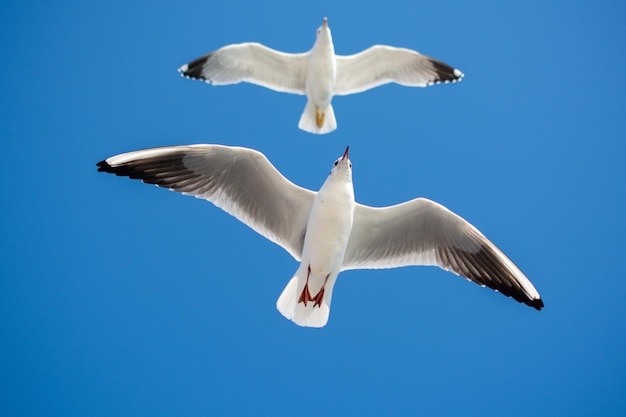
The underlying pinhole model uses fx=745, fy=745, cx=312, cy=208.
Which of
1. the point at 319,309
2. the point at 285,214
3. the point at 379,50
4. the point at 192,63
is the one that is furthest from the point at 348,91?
the point at 319,309

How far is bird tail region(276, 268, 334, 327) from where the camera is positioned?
14.4ft

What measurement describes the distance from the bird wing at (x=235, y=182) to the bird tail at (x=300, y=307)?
0.88 ft

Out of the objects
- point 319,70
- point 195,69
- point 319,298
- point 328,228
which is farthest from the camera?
point 195,69

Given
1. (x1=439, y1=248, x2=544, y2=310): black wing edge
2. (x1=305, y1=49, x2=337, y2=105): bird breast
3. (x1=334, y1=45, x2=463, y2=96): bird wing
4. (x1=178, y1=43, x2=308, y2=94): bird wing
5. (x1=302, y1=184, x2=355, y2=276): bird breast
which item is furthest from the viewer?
(x1=334, y1=45, x2=463, y2=96): bird wing

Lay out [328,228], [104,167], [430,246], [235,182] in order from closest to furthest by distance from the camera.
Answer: [104,167], [328,228], [235,182], [430,246]

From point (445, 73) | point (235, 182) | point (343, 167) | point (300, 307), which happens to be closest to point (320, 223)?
point (343, 167)

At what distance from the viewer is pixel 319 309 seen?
446 cm

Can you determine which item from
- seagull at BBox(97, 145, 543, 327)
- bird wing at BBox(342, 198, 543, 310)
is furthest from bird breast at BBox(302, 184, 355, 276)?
bird wing at BBox(342, 198, 543, 310)

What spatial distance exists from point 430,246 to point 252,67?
2.95m

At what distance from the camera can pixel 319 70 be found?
6.66 m

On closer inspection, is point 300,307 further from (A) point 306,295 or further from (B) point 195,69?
(B) point 195,69

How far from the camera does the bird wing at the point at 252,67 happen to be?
6.77m

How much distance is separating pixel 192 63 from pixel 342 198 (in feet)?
9.72

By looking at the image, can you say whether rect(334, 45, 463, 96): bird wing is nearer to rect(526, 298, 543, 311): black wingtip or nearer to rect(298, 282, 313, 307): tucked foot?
rect(298, 282, 313, 307): tucked foot
